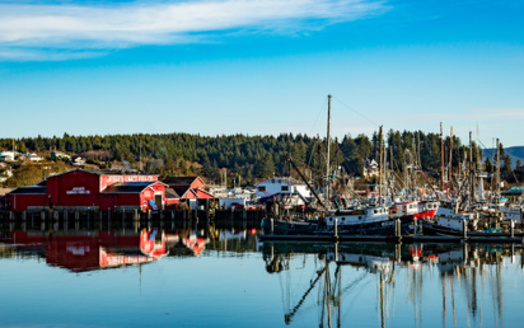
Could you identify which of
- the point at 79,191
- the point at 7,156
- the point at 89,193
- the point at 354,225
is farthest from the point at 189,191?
the point at 7,156

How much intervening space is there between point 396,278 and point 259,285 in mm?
7446

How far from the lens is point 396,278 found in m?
37.5

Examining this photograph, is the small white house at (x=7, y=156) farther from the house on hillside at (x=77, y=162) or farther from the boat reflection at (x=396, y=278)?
the boat reflection at (x=396, y=278)

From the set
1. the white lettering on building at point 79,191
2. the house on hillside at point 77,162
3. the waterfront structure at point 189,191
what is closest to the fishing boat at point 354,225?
the waterfront structure at point 189,191

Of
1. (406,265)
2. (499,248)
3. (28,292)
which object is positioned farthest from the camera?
(499,248)

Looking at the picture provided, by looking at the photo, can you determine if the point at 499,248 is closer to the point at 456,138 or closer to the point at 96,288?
the point at 96,288

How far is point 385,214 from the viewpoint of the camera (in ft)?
181

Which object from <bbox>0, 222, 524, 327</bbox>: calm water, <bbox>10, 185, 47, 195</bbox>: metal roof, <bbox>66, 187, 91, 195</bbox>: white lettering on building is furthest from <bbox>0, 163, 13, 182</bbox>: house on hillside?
<bbox>0, 222, 524, 327</bbox>: calm water

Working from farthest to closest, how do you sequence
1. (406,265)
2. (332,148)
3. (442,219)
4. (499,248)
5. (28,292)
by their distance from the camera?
(332,148), (442,219), (499,248), (406,265), (28,292)

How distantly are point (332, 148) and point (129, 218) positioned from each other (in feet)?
302

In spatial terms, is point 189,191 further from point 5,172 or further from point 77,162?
point 77,162

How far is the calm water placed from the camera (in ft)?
92.6

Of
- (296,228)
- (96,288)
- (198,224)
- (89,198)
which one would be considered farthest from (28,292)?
(89,198)

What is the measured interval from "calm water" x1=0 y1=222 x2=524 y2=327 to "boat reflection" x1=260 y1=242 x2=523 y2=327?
6cm
